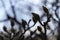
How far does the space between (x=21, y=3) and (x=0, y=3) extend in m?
0.16

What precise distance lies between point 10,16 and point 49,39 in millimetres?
327

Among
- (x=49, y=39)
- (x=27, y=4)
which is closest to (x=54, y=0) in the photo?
(x=27, y=4)

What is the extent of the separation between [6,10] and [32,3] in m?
0.20

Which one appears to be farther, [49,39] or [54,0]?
[54,0]

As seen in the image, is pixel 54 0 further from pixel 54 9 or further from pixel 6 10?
pixel 6 10

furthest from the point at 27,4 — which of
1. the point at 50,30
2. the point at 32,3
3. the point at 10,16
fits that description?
the point at 50,30

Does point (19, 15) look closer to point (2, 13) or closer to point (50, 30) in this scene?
point (2, 13)

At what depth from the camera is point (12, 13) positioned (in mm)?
1529

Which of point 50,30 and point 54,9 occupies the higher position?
point 54,9

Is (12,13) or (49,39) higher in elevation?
(12,13)

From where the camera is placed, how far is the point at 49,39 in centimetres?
146

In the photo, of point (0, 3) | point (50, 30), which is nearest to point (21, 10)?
point (0, 3)

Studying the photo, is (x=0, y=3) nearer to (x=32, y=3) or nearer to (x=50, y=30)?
(x=32, y=3)

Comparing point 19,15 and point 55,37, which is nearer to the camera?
point 55,37
